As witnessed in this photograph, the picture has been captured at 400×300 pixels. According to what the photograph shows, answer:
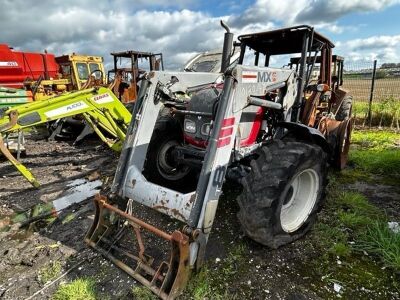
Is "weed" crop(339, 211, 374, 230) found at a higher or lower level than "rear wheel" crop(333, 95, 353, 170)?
lower

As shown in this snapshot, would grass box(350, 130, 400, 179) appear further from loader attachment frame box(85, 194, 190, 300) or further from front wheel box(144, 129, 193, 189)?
loader attachment frame box(85, 194, 190, 300)

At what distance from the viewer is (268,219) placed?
9.02 ft

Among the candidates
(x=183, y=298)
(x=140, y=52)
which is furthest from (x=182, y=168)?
(x=140, y=52)

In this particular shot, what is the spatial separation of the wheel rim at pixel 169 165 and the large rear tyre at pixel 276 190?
1.39m

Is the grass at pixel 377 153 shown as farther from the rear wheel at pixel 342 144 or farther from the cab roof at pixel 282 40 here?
the cab roof at pixel 282 40

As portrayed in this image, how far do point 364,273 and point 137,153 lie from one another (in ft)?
7.50

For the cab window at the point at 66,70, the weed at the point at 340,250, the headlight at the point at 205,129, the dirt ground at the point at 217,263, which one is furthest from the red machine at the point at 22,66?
the weed at the point at 340,250

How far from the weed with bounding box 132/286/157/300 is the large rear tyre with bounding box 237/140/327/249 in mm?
922

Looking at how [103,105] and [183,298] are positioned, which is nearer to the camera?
[183,298]

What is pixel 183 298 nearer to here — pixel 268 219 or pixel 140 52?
pixel 268 219

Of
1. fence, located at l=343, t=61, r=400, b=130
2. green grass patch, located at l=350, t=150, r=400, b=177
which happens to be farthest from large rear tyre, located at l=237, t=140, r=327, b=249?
fence, located at l=343, t=61, r=400, b=130

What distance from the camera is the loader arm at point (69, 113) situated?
448 cm

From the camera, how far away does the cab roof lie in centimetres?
393

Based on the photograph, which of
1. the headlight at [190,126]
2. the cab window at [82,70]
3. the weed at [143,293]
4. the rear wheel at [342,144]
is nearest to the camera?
the weed at [143,293]
